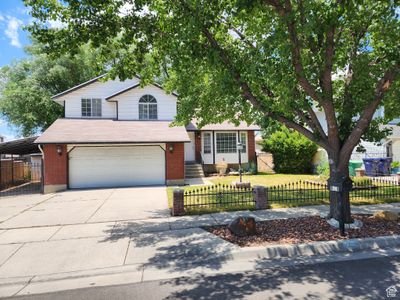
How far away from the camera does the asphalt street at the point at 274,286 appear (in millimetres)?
4180

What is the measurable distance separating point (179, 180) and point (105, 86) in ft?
31.5

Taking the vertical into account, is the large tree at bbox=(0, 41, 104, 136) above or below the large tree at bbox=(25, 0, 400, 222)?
above

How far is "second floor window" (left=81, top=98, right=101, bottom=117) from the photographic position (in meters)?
20.2

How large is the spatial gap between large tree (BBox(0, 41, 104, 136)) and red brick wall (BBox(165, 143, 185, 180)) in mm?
15477

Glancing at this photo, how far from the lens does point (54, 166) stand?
16.0m

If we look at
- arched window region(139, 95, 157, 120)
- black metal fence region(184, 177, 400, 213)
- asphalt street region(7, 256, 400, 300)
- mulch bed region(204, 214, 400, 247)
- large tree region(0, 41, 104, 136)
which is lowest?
asphalt street region(7, 256, 400, 300)

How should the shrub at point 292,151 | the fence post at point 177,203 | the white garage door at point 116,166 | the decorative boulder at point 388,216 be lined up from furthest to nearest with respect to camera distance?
the shrub at point 292,151 < the white garage door at point 116,166 < the fence post at point 177,203 < the decorative boulder at point 388,216

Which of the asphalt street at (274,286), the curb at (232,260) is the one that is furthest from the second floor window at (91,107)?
the asphalt street at (274,286)

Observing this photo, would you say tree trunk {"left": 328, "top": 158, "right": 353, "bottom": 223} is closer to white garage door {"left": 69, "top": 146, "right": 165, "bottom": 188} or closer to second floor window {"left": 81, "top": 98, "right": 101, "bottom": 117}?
white garage door {"left": 69, "top": 146, "right": 165, "bottom": 188}

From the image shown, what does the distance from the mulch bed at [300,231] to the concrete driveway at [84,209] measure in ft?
10.8

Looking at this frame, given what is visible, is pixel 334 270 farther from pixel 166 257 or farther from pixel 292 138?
pixel 292 138

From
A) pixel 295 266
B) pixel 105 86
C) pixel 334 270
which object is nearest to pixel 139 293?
pixel 295 266

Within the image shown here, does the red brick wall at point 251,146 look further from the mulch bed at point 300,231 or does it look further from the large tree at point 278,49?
the mulch bed at point 300,231

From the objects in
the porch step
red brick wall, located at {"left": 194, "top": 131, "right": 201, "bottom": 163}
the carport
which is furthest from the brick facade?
red brick wall, located at {"left": 194, "top": 131, "right": 201, "bottom": 163}
